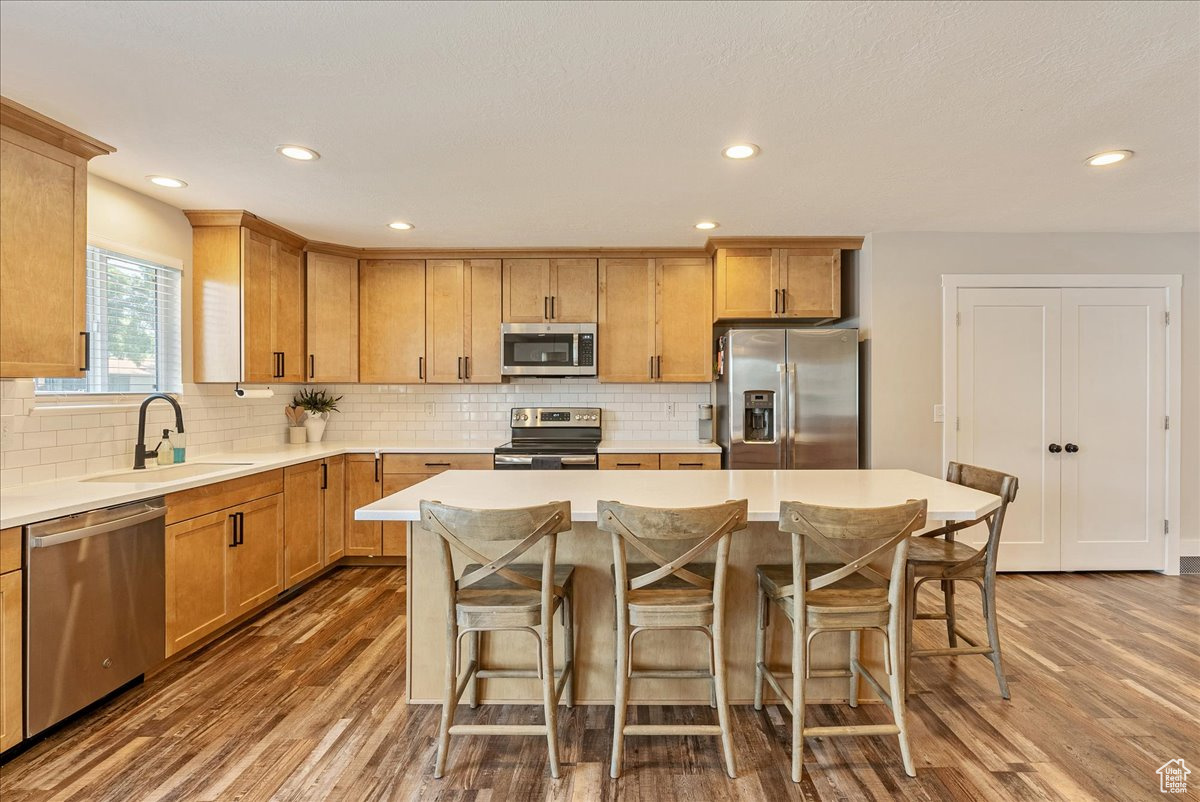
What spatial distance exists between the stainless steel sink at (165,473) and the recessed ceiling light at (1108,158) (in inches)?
179

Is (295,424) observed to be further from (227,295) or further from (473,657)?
(473,657)

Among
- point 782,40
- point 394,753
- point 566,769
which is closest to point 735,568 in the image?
point 566,769

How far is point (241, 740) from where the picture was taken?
2.21m

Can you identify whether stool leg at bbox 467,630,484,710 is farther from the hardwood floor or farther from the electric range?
the electric range

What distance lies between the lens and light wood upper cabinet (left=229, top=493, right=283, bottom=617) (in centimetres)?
319

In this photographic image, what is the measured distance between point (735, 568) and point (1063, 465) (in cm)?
321

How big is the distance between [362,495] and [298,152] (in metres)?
2.52

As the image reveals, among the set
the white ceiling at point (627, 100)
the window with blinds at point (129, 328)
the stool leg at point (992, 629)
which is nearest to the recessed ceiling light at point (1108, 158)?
the white ceiling at point (627, 100)

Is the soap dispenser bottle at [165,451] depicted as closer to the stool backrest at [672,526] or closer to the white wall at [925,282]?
the stool backrest at [672,526]

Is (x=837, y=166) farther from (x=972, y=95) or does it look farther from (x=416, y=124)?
(x=416, y=124)

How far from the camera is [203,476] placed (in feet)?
9.43

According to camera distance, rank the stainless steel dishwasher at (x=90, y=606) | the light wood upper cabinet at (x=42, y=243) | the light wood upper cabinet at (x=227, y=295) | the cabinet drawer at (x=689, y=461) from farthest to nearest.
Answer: the cabinet drawer at (x=689, y=461)
the light wood upper cabinet at (x=227, y=295)
the light wood upper cabinet at (x=42, y=243)
the stainless steel dishwasher at (x=90, y=606)

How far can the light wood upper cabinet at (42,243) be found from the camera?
227 centimetres

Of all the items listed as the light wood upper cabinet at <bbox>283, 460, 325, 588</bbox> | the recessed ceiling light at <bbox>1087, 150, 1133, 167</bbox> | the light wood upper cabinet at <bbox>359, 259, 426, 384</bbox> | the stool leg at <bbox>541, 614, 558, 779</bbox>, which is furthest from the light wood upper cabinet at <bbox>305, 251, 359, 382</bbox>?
the recessed ceiling light at <bbox>1087, 150, 1133, 167</bbox>
